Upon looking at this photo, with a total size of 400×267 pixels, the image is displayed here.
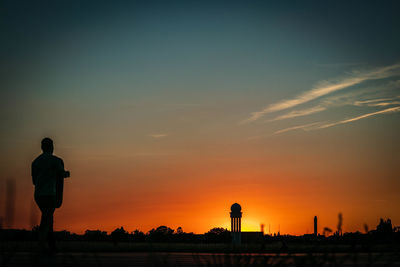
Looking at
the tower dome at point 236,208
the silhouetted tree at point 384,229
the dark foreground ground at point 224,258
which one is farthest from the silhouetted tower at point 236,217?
the silhouetted tree at point 384,229

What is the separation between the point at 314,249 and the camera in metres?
5.76

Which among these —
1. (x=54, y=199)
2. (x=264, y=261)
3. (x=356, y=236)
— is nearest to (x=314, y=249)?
(x=356, y=236)

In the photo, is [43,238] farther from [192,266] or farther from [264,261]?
[192,266]

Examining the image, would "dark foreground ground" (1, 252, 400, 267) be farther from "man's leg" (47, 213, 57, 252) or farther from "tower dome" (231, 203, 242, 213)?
"tower dome" (231, 203, 242, 213)

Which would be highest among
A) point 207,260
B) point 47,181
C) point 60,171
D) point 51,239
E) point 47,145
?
point 47,145

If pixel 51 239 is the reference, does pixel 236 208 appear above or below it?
above

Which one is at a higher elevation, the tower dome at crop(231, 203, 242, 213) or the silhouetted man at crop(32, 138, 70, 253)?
the tower dome at crop(231, 203, 242, 213)

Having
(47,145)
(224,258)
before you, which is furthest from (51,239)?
(224,258)

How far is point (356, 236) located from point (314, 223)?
2.00 ft

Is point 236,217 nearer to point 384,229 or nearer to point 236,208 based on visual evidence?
point 236,208

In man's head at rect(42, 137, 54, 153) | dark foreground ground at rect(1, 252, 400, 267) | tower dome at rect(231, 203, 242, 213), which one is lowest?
dark foreground ground at rect(1, 252, 400, 267)

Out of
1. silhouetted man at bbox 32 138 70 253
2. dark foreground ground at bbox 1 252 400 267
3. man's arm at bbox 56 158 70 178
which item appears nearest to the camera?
dark foreground ground at bbox 1 252 400 267

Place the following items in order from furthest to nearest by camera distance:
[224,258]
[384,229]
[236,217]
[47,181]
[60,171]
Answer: [236,217]
[60,171]
[47,181]
[224,258]
[384,229]

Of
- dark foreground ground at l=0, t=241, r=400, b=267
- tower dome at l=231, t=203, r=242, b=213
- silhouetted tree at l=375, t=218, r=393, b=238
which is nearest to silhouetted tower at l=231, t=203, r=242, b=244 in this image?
tower dome at l=231, t=203, r=242, b=213
